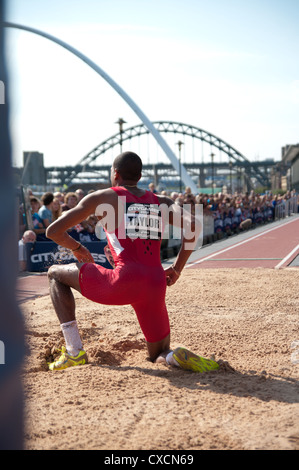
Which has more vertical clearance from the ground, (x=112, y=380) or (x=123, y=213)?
(x=123, y=213)

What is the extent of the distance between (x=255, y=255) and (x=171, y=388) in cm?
1078

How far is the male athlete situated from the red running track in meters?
7.53

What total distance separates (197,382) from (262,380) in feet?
1.68

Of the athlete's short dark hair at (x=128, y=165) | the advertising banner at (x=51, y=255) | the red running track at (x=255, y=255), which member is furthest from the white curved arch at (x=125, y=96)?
the athlete's short dark hair at (x=128, y=165)

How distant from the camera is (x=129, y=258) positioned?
420cm

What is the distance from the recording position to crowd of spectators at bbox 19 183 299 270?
11039mm

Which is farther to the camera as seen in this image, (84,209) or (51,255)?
(51,255)

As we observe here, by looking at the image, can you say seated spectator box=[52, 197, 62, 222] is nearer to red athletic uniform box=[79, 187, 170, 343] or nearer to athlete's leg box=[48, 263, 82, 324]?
athlete's leg box=[48, 263, 82, 324]

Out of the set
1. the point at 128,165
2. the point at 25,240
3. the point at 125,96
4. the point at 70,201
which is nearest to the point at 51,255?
the point at 25,240

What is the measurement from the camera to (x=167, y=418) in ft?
10.9

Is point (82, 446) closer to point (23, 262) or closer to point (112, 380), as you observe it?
point (112, 380)

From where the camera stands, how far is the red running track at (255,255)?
12.3 meters

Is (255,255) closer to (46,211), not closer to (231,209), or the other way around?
(46,211)

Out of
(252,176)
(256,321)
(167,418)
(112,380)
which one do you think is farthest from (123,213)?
(252,176)
